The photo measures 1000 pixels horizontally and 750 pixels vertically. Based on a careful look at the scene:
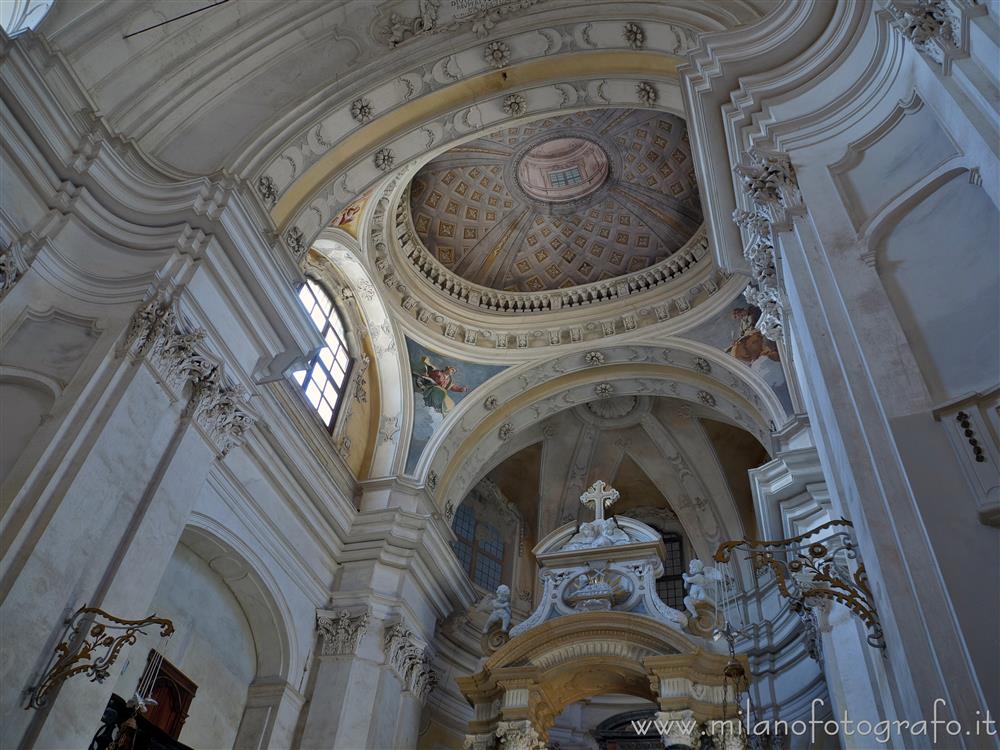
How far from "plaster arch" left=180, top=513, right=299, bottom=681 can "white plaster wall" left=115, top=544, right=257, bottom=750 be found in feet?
0.56

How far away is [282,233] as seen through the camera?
9.30 meters

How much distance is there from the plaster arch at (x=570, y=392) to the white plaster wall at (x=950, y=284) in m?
7.56

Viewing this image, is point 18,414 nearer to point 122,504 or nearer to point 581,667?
point 122,504

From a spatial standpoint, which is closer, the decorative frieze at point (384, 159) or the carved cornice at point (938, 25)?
the carved cornice at point (938, 25)

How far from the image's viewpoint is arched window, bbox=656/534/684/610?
15078 millimetres

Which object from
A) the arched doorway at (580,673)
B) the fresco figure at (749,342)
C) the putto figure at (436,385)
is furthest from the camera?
the putto figure at (436,385)

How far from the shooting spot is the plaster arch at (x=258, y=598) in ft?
29.8

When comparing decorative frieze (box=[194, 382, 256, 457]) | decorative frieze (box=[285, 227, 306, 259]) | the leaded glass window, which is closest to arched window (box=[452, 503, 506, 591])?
the leaded glass window

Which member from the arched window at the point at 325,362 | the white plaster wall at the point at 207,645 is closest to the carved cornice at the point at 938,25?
the arched window at the point at 325,362

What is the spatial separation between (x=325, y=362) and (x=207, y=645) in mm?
4334

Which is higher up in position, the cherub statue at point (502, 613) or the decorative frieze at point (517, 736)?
the cherub statue at point (502, 613)

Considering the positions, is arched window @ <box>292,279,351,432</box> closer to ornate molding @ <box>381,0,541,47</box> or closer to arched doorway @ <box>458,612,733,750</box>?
ornate molding @ <box>381,0,541,47</box>

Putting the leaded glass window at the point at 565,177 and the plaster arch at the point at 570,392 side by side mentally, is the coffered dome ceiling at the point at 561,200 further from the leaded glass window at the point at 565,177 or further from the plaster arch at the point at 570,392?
the plaster arch at the point at 570,392

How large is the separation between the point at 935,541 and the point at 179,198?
7.15m
